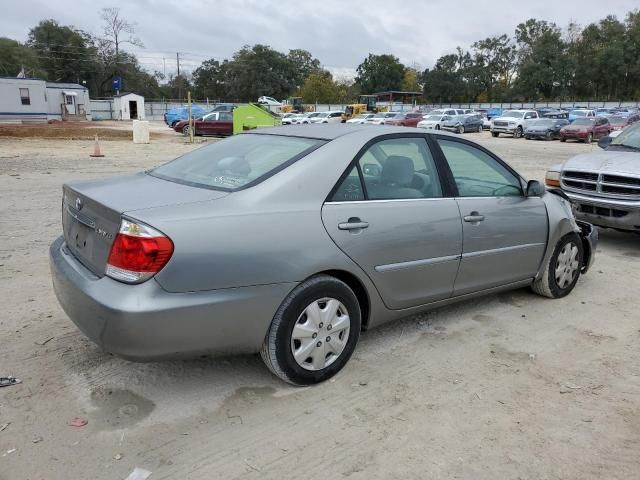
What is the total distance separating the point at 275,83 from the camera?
92875mm

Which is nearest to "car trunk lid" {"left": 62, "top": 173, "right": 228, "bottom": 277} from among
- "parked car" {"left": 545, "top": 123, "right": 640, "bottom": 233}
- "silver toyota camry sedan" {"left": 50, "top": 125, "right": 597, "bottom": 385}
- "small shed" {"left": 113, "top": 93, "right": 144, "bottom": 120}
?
"silver toyota camry sedan" {"left": 50, "top": 125, "right": 597, "bottom": 385}

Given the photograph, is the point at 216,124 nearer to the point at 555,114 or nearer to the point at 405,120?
the point at 405,120

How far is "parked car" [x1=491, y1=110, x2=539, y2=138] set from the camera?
3559cm

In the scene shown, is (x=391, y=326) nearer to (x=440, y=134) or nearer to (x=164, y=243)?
(x=440, y=134)

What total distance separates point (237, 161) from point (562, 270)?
314 cm

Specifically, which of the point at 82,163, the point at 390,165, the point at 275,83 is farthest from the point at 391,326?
the point at 275,83

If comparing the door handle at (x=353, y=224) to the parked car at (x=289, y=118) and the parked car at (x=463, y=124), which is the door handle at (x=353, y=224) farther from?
the parked car at (x=289, y=118)

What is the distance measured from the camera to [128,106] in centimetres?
5828

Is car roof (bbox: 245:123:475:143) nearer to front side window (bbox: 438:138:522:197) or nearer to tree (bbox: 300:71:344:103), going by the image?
front side window (bbox: 438:138:522:197)

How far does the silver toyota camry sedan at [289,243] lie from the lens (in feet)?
9.08

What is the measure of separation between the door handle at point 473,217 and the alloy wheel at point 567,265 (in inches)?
49.8

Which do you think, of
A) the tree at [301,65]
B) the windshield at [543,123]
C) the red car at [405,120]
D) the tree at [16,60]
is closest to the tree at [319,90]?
the tree at [301,65]

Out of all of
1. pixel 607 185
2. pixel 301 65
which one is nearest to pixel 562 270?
pixel 607 185

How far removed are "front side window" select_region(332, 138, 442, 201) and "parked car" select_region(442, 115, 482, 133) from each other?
34519 millimetres
